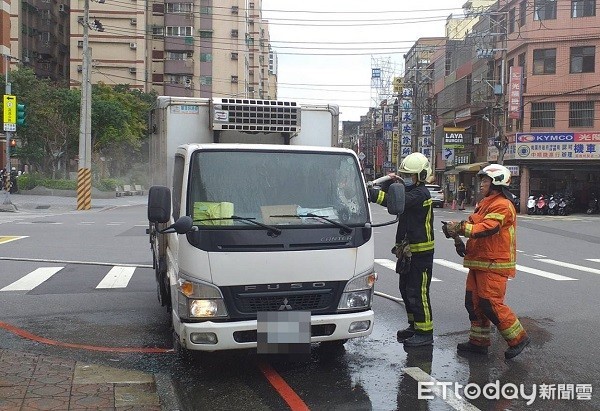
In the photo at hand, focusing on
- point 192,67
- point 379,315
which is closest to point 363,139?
point 192,67

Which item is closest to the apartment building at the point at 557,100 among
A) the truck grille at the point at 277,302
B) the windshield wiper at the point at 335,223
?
the windshield wiper at the point at 335,223

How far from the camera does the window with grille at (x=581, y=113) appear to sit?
37.9 m

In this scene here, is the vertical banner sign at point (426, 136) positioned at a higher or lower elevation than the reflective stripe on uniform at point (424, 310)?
higher

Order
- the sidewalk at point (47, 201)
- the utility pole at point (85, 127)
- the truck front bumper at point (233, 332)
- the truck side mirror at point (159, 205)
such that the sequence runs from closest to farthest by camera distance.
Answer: the truck front bumper at point (233, 332) < the truck side mirror at point (159, 205) < the utility pole at point (85, 127) < the sidewalk at point (47, 201)

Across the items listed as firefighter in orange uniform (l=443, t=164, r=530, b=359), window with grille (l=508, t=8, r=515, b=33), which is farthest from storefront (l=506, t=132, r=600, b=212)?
firefighter in orange uniform (l=443, t=164, r=530, b=359)

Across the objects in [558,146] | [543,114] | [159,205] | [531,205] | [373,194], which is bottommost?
[531,205]

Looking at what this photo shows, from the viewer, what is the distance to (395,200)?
6.11 metres

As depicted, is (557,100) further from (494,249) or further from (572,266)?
(494,249)

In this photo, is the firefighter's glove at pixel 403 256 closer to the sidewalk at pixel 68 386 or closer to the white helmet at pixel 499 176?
the white helmet at pixel 499 176

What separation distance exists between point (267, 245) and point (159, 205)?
97cm

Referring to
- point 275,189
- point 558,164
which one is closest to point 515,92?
point 558,164

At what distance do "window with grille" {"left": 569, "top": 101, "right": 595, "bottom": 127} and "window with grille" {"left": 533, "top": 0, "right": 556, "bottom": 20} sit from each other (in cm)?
506

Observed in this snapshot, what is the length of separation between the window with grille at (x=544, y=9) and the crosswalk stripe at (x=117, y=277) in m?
32.9

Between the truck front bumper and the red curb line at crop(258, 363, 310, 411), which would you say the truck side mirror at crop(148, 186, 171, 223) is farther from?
the red curb line at crop(258, 363, 310, 411)
